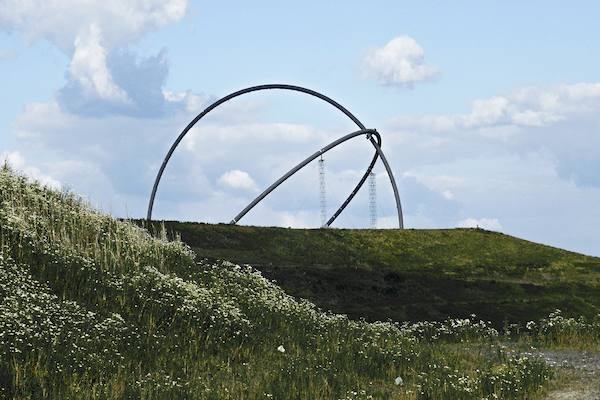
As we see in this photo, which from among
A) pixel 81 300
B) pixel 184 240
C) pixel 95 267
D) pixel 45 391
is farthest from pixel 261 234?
pixel 45 391

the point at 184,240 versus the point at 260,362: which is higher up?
the point at 184,240

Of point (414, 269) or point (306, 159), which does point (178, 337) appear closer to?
point (414, 269)

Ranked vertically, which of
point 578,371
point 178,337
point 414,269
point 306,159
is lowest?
point 578,371

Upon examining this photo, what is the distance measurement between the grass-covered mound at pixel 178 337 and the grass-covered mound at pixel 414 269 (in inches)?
98.7

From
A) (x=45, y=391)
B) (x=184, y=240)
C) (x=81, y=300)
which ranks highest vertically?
(x=184, y=240)

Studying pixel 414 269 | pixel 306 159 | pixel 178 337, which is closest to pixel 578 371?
pixel 178 337

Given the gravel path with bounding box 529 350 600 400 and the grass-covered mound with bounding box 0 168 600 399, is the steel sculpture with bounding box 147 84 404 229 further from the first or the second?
the gravel path with bounding box 529 350 600 400

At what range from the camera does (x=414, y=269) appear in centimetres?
3388

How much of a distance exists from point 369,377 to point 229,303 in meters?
5.83

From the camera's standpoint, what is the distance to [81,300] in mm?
19797

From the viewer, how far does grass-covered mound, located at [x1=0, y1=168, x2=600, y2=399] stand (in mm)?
14547

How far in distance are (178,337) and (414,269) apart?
17.1 meters

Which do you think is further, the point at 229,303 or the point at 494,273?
the point at 494,273

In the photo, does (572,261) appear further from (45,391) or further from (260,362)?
(45,391)
